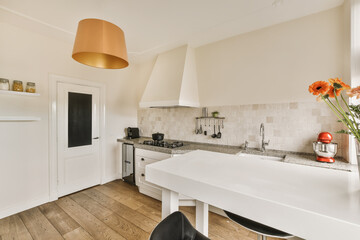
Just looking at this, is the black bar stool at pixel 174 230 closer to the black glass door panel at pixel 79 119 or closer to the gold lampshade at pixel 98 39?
the gold lampshade at pixel 98 39

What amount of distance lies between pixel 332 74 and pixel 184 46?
2107 millimetres

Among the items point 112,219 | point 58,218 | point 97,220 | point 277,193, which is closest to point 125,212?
point 112,219

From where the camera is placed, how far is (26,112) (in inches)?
88.7

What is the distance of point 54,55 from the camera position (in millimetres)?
2531

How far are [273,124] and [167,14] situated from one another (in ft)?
6.59

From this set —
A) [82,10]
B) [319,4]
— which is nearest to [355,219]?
[319,4]

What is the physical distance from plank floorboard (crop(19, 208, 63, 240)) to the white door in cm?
43

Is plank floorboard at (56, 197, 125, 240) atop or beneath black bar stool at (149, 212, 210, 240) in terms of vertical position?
beneath

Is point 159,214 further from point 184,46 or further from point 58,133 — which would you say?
point 184,46

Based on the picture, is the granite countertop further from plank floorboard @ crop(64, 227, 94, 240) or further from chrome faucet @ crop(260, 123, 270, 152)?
plank floorboard @ crop(64, 227, 94, 240)

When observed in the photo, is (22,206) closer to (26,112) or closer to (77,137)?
(77,137)

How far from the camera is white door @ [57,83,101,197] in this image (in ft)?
8.55

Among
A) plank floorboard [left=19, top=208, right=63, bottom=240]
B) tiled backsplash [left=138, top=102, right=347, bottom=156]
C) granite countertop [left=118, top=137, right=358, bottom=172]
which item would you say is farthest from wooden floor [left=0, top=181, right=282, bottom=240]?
tiled backsplash [left=138, top=102, right=347, bottom=156]

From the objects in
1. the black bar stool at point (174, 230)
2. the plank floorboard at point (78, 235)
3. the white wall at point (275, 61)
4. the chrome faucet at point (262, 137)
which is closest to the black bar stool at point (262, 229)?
the black bar stool at point (174, 230)
